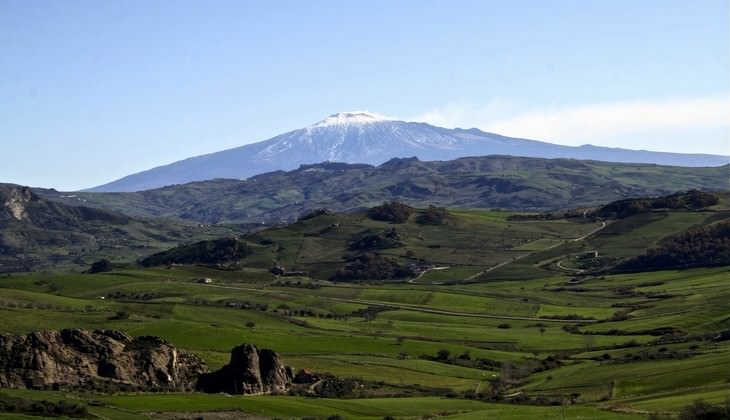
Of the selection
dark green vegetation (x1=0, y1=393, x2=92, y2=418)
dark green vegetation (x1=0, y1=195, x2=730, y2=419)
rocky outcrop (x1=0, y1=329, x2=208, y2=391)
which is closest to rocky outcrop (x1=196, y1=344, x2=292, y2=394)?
rocky outcrop (x1=0, y1=329, x2=208, y2=391)

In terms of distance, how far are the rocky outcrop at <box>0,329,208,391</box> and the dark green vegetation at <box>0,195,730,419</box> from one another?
19.8ft

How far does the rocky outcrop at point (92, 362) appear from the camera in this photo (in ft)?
237

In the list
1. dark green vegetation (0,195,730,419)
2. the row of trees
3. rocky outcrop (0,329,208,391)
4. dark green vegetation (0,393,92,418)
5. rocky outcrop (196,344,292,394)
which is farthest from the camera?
the row of trees

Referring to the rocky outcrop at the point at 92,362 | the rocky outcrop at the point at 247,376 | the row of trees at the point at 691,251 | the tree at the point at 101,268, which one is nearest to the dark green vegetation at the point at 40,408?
the rocky outcrop at the point at 92,362

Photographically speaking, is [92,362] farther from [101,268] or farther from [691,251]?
[691,251]

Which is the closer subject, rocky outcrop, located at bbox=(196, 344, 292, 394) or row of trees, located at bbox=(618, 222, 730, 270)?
rocky outcrop, located at bbox=(196, 344, 292, 394)

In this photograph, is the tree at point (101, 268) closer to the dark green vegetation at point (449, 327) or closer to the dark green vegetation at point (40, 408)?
the dark green vegetation at point (449, 327)

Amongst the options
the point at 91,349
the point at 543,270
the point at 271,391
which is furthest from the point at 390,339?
the point at 543,270

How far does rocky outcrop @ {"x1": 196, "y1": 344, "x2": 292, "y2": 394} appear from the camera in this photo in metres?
78.0

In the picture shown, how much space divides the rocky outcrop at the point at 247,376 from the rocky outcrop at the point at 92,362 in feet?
5.61

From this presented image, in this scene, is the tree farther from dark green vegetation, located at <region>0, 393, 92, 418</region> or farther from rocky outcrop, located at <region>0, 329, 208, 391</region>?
dark green vegetation, located at <region>0, 393, 92, 418</region>

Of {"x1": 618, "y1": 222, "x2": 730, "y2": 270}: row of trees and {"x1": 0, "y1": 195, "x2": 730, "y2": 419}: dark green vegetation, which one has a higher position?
{"x1": 618, "y1": 222, "x2": 730, "y2": 270}: row of trees

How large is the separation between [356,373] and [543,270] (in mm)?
99193

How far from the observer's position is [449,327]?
401 ft
